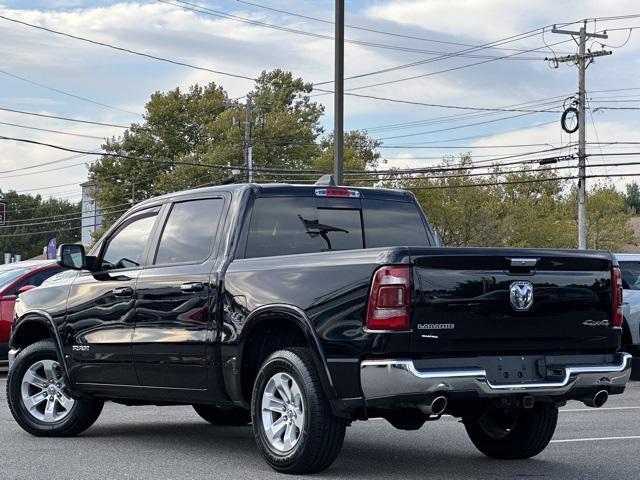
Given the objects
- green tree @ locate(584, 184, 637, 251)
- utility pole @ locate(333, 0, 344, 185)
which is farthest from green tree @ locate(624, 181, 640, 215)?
utility pole @ locate(333, 0, 344, 185)

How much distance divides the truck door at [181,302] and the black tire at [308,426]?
0.77 meters

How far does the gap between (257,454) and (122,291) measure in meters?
1.65

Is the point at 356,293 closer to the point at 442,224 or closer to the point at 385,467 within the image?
the point at 385,467

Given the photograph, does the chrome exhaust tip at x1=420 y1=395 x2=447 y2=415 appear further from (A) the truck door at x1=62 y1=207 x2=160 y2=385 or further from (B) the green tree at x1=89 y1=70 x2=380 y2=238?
(B) the green tree at x1=89 y1=70 x2=380 y2=238

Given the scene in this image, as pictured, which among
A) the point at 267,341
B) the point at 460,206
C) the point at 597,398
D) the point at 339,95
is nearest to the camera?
the point at 597,398

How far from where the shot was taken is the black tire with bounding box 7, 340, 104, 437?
963cm

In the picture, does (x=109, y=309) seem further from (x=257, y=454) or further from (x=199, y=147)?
(x=199, y=147)

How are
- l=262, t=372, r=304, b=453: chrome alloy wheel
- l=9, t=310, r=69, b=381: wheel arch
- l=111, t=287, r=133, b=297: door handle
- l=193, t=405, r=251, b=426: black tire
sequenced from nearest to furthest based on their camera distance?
l=262, t=372, r=304, b=453: chrome alloy wheel
l=111, t=287, r=133, b=297: door handle
l=9, t=310, r=69, b=381: wheel arch
l=193, t=405, r=251, b=426: black tire

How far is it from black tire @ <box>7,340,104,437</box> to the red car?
6040 millimetres

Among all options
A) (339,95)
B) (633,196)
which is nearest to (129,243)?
(339,95)

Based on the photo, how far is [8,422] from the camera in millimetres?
10719

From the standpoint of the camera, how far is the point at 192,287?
8266mm

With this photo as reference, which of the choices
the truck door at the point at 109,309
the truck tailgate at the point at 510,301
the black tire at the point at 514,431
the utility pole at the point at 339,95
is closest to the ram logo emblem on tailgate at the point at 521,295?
the truck tailgate at the point at 510,301

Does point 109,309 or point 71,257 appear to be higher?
point 71,257
